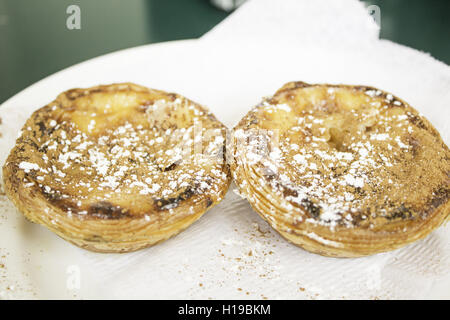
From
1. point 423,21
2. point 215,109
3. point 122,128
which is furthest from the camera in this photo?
point 423,21

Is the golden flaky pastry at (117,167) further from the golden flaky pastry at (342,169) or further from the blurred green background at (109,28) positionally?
the blurred green background at (109,28)

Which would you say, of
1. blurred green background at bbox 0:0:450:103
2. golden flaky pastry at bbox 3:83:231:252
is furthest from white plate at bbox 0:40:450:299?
blurred green background at bbox 0:0:450:103

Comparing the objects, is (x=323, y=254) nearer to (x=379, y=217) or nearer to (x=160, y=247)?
(x=379, y=217)

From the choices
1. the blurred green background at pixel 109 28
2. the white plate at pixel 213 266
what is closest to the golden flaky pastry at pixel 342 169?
the white plate at pixel 213 266

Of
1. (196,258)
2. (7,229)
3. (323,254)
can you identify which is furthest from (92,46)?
(323,254)

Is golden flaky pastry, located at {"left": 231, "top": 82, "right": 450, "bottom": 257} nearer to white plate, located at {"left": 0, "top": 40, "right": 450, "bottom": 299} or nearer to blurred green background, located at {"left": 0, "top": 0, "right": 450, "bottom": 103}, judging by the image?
white plate, located at {"left": 0, "top": 40, "right": 450, "bottom": 299}
